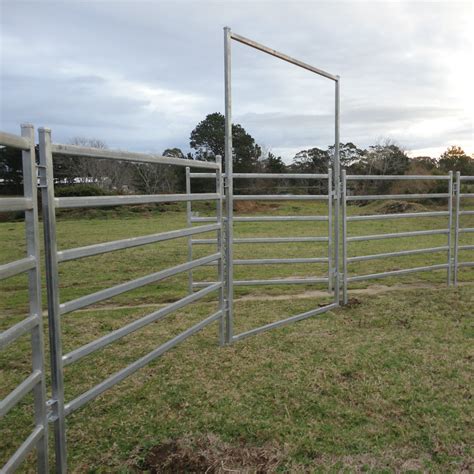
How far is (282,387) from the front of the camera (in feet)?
9.72

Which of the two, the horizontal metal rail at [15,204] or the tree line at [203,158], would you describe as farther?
the tree line at [203,158]

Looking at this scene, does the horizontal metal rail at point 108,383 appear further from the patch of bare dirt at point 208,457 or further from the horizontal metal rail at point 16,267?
the horizontal metal rail at point 16,267

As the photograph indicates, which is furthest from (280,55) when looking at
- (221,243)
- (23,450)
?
(23,450)

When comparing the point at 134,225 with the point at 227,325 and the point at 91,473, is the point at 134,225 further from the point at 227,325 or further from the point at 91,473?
the point at 91,473

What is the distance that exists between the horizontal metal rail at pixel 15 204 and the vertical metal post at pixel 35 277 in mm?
34

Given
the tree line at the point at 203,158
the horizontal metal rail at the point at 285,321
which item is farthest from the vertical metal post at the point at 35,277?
the tree line at the point at 203,158

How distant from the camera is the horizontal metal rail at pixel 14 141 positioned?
1.54 meters

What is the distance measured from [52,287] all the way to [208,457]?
3.55 ft

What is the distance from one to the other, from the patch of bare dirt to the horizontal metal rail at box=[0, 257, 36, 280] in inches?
42.9

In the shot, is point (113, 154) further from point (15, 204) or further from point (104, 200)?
point (15, 204)

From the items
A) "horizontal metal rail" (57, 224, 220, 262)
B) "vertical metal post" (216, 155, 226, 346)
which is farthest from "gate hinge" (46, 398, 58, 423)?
"vertical metal post" (216, 155, 226, 346)

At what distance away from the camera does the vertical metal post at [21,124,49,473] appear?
1.77 meters

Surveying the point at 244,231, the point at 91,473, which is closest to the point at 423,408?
the point at 91,473

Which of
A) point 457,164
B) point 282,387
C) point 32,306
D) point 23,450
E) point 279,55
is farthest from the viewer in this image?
point 457,164
